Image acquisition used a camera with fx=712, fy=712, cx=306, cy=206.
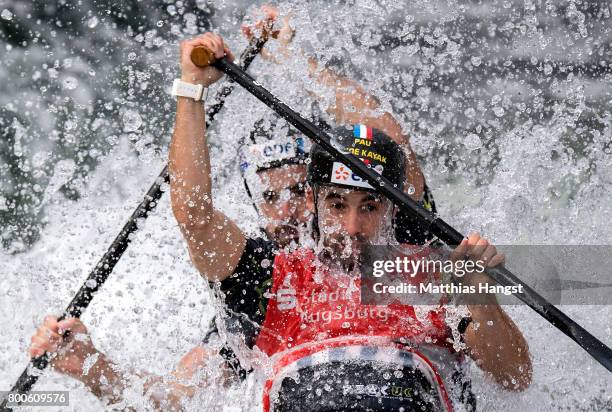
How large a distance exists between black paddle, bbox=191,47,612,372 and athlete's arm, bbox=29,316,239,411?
3.95 ft

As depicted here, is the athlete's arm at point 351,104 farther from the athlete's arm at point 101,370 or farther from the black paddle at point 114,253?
the athlete's arm at point 101,370

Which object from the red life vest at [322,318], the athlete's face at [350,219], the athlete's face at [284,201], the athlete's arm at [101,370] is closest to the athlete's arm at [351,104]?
the athlete's face at [284,201]

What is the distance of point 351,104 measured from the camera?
4242 millimetres

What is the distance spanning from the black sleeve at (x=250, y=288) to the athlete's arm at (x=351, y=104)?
4.32 feet

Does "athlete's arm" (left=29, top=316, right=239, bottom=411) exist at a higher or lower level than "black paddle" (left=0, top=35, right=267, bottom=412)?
lower

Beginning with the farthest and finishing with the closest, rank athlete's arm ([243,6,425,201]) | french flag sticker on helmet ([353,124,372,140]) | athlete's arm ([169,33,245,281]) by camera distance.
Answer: athlete's arm ([243,6,425,201])
french flag sticker on helmet ([353,124,372,140])
athlete's arm ([169,33,245,281])

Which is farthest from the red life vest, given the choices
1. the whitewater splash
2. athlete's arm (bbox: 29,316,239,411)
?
the whitewater splash

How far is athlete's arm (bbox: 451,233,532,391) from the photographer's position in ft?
8.35

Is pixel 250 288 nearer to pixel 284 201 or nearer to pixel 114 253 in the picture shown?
pixel 114 253

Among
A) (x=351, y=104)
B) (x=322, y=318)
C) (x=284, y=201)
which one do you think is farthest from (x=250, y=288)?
(x=351, y=104)

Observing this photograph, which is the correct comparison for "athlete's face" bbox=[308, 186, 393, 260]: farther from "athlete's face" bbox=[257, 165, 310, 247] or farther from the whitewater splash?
the whitewater splash

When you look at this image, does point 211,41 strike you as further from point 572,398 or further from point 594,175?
point 594,175

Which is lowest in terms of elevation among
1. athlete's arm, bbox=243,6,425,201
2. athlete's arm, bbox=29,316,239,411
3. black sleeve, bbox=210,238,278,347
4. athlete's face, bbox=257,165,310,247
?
athlete's arm, bbox=29,316,239,411

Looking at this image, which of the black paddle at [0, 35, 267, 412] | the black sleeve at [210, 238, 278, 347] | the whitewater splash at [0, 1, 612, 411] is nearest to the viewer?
the black sleeve at [210, 238, 278, 347]
